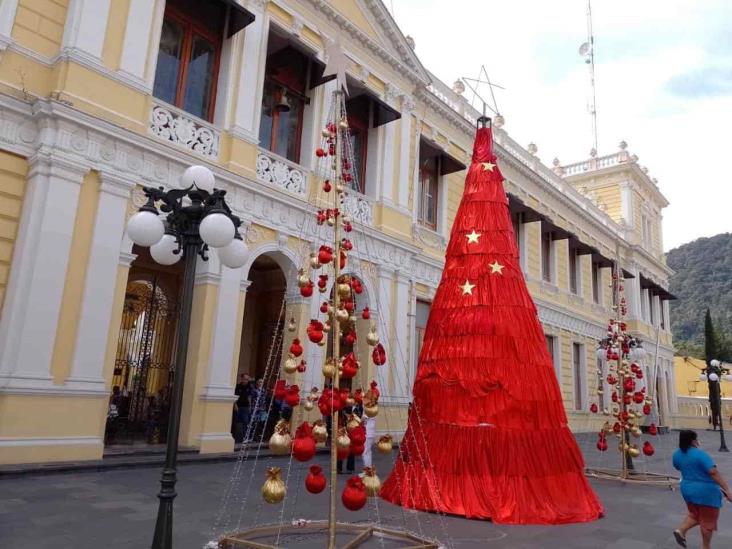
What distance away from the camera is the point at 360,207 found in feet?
42.7

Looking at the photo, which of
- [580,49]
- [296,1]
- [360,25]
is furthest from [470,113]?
[580,49]

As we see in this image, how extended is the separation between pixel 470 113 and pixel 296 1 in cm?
813

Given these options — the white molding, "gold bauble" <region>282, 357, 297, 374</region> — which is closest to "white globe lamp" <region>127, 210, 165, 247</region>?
"gold bauble" <region>282, 357, 297, 374</region>

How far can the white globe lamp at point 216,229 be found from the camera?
4449 mm

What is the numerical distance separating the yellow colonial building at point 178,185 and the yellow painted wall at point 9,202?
20 mm

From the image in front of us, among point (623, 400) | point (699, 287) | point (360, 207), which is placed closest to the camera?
point (623, 400)

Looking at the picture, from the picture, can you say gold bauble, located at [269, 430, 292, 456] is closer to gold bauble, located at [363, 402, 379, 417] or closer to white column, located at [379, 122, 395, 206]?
gold bauble, located at [363, 402, 379, 417]

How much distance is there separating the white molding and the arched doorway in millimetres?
→ 2391

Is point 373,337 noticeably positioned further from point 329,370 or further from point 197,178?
point 197,178

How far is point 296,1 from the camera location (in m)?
12.0

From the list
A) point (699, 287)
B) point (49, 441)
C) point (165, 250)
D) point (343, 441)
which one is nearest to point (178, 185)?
point (49, 441)

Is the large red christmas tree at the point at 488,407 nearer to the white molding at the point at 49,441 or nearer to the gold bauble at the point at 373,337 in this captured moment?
the gold bauble at the point at 373,337

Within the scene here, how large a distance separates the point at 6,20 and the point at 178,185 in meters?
3.24

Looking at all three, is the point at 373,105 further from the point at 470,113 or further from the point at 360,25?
the point at 470,113
